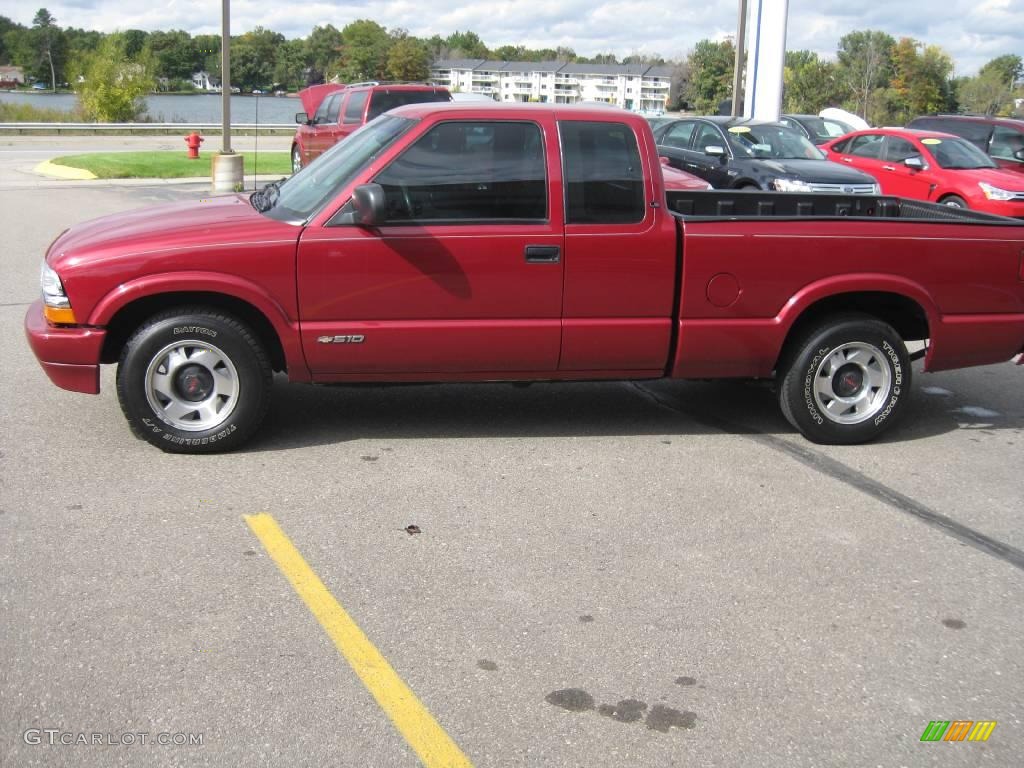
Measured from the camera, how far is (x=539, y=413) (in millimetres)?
6832

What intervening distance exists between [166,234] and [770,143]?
11225 mm

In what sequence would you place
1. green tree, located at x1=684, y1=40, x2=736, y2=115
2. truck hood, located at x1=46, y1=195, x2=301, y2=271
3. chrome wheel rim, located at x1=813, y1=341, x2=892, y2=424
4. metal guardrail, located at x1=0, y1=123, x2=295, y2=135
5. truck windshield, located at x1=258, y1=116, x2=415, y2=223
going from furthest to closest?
green tree, located at x1=684, y1=40, x2=736, y2=115, metal guardrail, located at x1=0, y1=123, x2=295, y2=135, chrome wheel rim, located at x1=813, y1=341, x2=892, y2=424, truck windshield, located at x1=258, y1=116, x2=415, y2=223, truck hood, located at x1=46, y1=195, x2=301, y2=271

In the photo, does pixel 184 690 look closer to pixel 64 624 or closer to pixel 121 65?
pixel 64 624

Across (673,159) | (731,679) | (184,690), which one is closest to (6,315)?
(184,690)

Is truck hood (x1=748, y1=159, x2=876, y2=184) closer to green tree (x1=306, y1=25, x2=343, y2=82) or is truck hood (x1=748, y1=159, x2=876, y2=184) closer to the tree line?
the tree line

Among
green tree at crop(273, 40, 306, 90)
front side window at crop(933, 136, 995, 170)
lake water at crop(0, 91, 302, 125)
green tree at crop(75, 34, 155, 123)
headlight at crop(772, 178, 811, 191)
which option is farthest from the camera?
green tree at crop(273, 40, 306, 90)

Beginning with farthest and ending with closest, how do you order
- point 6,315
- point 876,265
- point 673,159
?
point 673,159 < point 6,315 < point 876,265

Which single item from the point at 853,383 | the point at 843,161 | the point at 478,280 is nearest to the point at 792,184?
the point at 843,161

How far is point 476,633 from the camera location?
404 centimetres

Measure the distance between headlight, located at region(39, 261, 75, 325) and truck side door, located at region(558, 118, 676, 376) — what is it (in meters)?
2.59

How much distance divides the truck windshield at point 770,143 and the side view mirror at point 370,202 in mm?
10362

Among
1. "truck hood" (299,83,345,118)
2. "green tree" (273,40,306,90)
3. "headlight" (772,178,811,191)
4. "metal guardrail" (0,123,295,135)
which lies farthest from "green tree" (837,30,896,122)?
"headlight" (772,178,811,191)

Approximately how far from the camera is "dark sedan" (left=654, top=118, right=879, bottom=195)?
14062mm

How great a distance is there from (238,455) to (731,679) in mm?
3136
